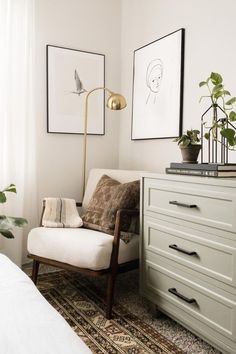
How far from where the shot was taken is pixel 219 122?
2.08 meters

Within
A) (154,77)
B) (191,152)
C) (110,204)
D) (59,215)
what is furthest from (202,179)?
(154,77)

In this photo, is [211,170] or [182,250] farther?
[182,250]

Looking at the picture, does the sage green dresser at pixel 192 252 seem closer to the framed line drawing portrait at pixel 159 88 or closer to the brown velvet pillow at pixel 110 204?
the brown velvet pillow at pixel 110 204

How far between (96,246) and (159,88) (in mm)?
1459

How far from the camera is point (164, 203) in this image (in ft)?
6.09

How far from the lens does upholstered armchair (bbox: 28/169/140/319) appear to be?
194 cm

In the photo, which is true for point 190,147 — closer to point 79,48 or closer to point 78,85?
point 78,85

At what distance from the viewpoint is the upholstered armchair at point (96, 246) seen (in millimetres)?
1944

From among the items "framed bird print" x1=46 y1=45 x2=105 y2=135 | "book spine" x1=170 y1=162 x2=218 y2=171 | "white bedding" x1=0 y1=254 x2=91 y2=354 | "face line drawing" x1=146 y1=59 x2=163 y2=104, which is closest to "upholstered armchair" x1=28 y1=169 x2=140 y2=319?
"book spine" x1=170 y1=162 x2=218 y2=171

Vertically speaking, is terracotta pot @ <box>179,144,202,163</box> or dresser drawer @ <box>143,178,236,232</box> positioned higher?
terracotta pot @ <box>179,144,202,163</box>

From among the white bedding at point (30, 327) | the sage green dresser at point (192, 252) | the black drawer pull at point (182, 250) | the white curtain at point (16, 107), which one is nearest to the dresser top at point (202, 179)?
the sage green dresser at point (192, 252)

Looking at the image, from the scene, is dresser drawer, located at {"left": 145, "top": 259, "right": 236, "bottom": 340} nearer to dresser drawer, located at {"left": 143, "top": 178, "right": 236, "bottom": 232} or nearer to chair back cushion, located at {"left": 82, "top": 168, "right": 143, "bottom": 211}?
dresser drawer, located at {"left": 143, "top": 178, "right": 236, "bottom": 232}

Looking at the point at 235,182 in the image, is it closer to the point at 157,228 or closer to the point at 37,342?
the point at 157,228

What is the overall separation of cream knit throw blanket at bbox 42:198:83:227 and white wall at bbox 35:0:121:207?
484mm
